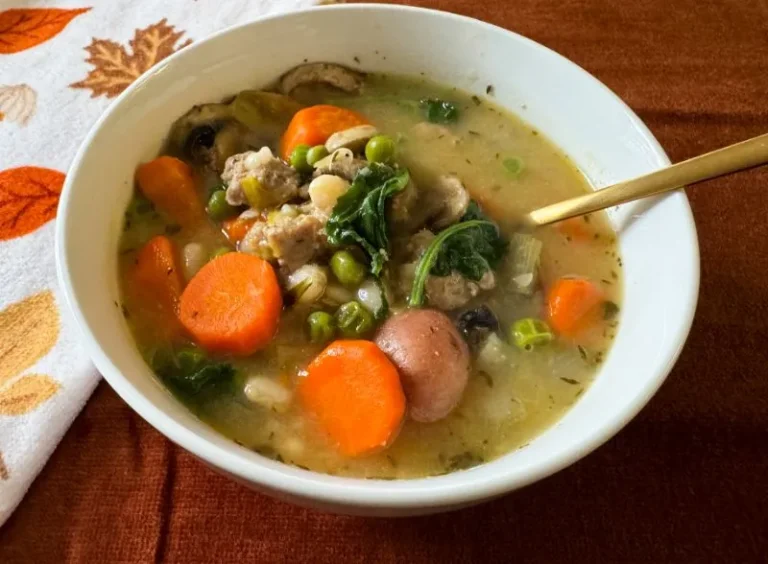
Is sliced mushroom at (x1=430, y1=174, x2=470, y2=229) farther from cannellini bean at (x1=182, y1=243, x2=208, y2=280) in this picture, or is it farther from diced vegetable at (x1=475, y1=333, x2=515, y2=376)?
cannellini bean at (x1=182, y1=243, x2=208, y2=280)

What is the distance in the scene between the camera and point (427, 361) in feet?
5.16

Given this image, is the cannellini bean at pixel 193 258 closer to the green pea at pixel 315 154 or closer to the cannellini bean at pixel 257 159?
the cannellini bean at pixel 257 159

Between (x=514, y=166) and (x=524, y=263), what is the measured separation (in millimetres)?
375

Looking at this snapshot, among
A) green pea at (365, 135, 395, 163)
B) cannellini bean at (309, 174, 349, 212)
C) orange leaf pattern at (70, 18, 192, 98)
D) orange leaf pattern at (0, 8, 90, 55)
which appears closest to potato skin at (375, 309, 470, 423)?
cannellini bean at (309, 174, 349, 212)

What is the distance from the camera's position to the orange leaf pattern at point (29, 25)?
99.3 inches

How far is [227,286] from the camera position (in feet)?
5.59

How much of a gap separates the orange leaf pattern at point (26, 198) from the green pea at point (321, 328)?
34.9 inches

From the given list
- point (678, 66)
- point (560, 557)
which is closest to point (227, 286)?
point (560, 557)

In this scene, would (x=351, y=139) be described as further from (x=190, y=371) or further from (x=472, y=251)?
(x=190, y=371)

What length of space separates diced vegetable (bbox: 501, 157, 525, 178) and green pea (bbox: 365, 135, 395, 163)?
15.0 inches

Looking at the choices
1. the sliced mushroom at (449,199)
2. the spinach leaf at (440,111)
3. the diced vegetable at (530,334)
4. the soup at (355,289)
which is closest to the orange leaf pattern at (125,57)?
the soup at (355,289)

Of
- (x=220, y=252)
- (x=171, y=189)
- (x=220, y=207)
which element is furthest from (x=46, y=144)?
(x=220, y=252)

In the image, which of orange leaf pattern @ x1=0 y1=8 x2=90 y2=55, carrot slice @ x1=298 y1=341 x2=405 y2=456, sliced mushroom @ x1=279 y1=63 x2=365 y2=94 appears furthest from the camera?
orange leaf pattern @ x1=0 y1=8 x2=90 y2=55

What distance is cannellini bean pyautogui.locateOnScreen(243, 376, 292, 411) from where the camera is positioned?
5.18 ft
